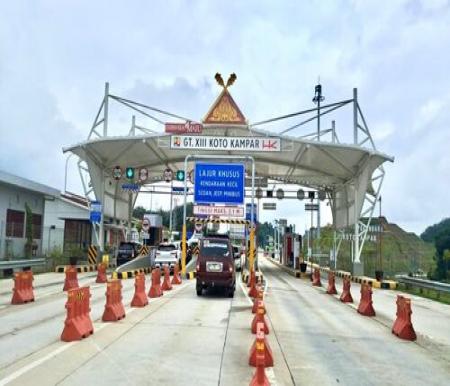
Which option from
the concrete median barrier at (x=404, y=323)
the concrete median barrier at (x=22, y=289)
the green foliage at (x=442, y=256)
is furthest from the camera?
the green foliage at (x=442, y=256)

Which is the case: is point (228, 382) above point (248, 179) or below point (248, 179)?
below

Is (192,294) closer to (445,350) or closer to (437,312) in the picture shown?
(437,312)

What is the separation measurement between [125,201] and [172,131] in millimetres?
16316

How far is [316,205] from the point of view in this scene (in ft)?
170

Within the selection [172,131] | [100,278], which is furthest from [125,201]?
[100,278]

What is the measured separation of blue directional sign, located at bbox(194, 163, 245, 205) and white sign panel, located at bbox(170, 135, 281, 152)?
1760 mm

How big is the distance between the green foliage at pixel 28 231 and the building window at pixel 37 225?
5.06ft

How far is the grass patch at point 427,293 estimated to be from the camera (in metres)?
23.3

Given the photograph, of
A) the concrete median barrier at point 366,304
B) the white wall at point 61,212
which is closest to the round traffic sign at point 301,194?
the white wall at point 61,212

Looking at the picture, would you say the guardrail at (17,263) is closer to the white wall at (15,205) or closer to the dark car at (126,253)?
the white wall at (15,205)

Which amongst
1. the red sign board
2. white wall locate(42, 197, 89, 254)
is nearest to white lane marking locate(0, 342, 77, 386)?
the red sign board

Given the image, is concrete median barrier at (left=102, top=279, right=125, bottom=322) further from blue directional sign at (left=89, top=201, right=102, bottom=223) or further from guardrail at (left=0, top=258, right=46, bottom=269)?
blue directional sign at (left=89, top=201, right=102, bottom=223)

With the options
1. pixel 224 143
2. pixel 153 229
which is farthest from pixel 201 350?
pixel 153 229

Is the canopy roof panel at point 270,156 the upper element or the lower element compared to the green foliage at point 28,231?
upper
